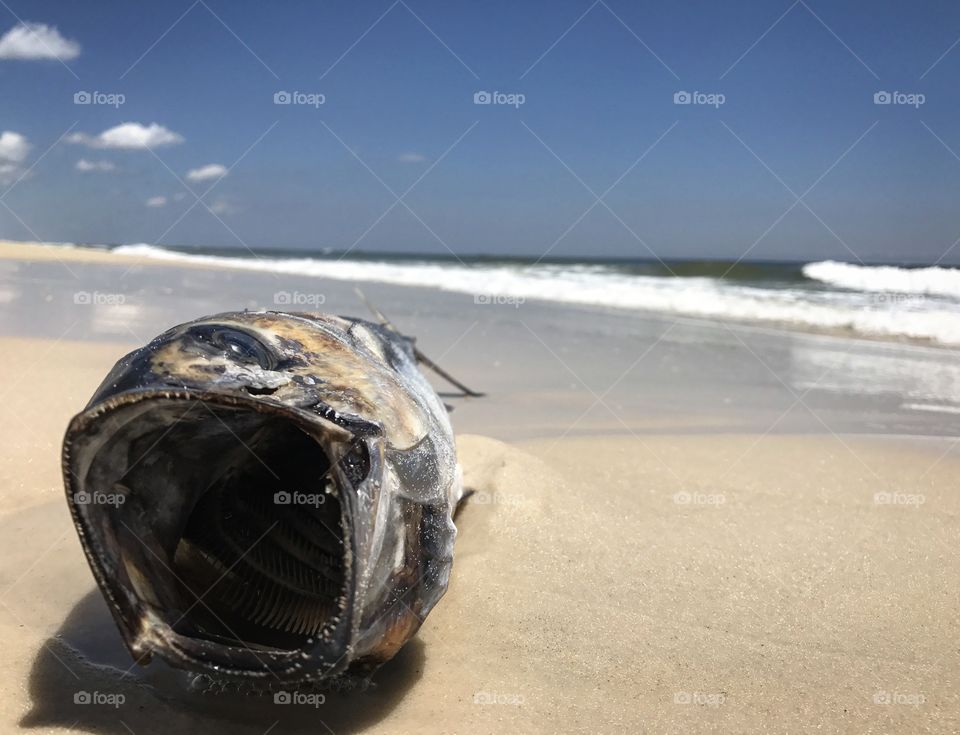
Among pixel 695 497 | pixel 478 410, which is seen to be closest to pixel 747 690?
pixel 695 497

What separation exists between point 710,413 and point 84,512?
4862 mm

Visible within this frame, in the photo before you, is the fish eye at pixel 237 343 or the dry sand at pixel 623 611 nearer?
the fish eye at pixel 237 343

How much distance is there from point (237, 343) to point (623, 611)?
5.46 ft

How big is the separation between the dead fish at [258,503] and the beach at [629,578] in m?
0.32

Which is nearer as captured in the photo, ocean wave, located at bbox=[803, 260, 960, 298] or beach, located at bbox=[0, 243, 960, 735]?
beach, located at bbox=[0, 243, 960, 735]

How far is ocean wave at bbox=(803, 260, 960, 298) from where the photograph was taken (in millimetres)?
16703

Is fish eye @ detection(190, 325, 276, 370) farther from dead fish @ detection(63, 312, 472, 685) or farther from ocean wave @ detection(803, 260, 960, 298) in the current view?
ocean wave @ detection(803, 260, 960, 298)

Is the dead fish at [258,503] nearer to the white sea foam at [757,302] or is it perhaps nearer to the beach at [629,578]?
the beach at [629,578]

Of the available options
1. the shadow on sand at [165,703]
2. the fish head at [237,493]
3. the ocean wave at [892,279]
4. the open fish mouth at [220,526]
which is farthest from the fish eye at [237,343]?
the ocean wave at [892,279]

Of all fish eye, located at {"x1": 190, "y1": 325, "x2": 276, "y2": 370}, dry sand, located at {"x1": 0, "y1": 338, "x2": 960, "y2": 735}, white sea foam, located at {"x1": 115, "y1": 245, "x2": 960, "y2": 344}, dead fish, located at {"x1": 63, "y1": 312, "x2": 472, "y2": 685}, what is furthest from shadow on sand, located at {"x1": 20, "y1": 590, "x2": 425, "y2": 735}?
white sea foam, located at {"x1": 115, "y1": 245, "x2": 960, "y2": 344}

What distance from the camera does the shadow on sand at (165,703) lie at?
218cm

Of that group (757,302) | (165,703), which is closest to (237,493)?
(165,703)

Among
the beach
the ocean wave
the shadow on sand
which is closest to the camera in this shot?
the shadow on sand

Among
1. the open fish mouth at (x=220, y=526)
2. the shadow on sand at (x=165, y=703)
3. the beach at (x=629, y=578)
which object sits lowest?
the beach at (x=629, y=578)
